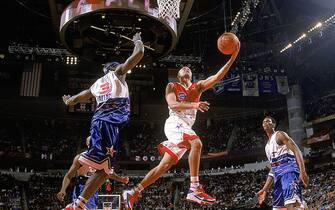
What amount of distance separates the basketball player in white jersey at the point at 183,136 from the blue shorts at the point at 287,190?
1.75 metres

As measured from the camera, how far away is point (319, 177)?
905 inches

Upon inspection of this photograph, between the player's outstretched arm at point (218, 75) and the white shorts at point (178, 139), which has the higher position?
the player's outstretched arm at point (218, 75)

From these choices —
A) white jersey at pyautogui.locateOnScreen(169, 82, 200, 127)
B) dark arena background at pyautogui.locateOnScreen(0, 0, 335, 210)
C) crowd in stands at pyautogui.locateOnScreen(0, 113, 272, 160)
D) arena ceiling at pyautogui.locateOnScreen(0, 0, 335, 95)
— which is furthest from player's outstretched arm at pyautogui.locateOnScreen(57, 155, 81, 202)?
crowd in stands at pyautogui.locateOnScreen(0, 113, 272, 160)

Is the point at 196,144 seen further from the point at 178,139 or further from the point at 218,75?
the point at 218,75

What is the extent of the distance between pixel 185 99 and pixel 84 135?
1073 inches

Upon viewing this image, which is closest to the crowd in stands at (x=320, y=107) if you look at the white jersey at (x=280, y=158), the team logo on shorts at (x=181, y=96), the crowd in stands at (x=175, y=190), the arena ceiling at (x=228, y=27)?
the arena ceiling at (x=228, y=27)

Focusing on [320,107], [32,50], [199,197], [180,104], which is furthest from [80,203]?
[320,107]

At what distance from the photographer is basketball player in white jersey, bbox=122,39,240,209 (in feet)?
17.4

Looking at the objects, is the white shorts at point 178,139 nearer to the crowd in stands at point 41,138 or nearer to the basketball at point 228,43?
the basketball at point 228,43

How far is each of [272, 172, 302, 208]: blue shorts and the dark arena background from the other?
5.40 metres

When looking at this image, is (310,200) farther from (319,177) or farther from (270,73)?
(270,73)

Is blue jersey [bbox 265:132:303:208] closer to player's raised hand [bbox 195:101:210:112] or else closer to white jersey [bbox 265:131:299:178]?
white jersey [bbox 265:131:299:178]

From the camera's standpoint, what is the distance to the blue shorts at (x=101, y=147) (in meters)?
4.57

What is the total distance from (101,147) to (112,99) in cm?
66
